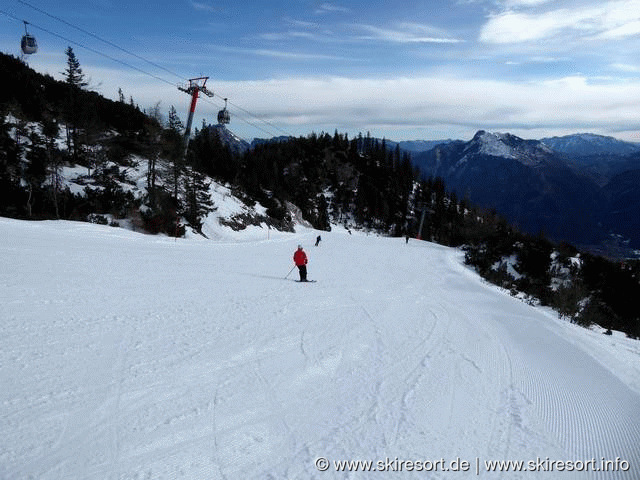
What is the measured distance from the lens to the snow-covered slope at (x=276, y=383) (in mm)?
4996

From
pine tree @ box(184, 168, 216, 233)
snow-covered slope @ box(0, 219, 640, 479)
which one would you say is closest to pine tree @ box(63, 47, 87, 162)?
pine tree @ box(184, 168, 216, 233)

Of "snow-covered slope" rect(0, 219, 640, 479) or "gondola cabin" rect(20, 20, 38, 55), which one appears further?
"gondola cabin" rect(20, 20, 38, 55)

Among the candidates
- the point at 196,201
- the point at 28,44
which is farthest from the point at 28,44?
the point at 196,201

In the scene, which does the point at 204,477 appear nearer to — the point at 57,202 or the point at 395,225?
the point at 57,202

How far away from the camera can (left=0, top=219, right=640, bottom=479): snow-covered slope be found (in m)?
5.00

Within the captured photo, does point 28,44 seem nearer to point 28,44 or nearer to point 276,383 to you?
point 28,44

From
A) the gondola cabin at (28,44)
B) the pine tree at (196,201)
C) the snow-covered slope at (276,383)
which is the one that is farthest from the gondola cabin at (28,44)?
the pine tree at (196,201)

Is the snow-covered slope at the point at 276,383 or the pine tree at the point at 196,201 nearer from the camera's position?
the snow-covered slope at the point at 276,383

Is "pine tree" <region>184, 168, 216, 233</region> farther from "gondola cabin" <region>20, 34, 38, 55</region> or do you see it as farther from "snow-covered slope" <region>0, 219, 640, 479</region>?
"snow-covered slope" <region>0, 219, 640, 479</region>

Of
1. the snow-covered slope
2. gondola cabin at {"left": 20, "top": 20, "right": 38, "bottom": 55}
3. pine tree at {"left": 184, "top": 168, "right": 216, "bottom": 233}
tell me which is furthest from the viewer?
pine tree at {"left": 184, "top": 168, "right": 216, "bottom": 233}

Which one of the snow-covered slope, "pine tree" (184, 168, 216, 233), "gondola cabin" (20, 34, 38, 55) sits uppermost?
"gondola cabin" (20, 34, 38, 55)

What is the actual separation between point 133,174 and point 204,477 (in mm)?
33588

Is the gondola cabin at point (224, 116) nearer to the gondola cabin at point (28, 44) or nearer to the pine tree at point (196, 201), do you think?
the pine tree at point (196, 201)

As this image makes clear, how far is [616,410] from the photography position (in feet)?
23.0
